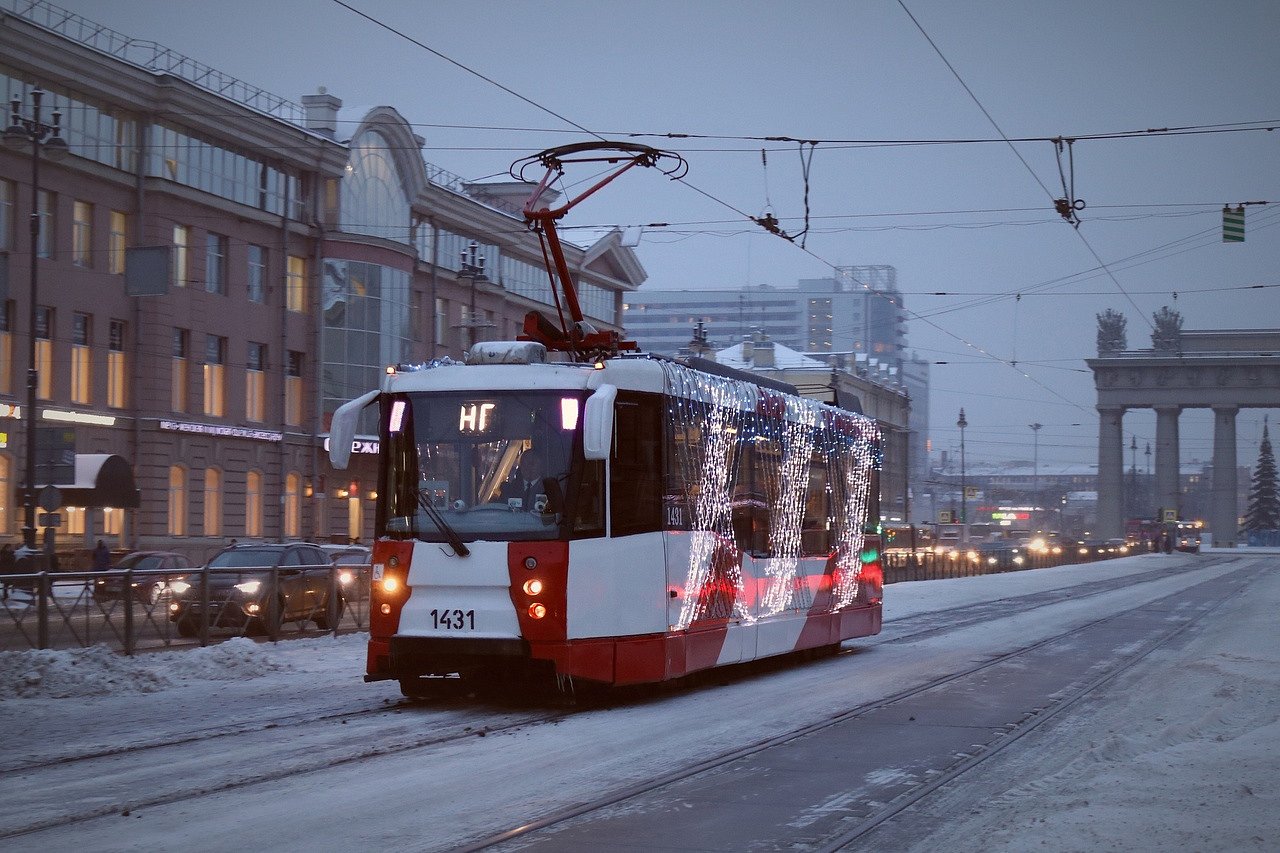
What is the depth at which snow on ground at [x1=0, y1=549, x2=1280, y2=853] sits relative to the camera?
8664mm

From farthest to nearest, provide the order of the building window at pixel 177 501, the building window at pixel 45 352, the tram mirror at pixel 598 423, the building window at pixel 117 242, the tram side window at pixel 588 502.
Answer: the building window at pixel 177 501
the building window at pixel 117 242
the building window at pixel 45 352
the tram side window at pixel 588 502
the tram mirror at pixel 598 423

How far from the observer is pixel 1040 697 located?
1555 cm

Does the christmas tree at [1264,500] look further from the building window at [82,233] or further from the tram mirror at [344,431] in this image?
the tram mirror at [344,431]

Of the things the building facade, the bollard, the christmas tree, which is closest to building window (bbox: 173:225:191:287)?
the building facade

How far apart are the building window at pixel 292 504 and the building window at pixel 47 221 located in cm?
1258

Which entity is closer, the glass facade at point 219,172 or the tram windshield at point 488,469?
the tram windshield at point 488,469

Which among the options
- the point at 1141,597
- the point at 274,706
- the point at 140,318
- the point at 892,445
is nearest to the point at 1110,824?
the point at 274,706

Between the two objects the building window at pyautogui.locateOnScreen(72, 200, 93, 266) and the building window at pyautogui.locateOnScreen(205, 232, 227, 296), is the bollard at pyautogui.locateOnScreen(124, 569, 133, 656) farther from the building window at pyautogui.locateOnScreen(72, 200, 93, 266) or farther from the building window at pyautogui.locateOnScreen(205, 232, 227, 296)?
the building window at pyautogui.locateOnScreen(205, 232, 227, 296)

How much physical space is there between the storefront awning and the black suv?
2013 cm

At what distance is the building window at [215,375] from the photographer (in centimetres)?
4928

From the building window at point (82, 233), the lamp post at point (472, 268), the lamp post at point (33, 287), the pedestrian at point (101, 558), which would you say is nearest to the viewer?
the lamp post at point (33, 287)

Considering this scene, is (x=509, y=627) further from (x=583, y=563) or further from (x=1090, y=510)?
(x=1090, y=510)

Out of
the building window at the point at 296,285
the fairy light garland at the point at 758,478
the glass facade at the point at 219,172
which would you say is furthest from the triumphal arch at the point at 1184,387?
the fairy light garland at the point at 758,478

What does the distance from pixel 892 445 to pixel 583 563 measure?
337 feet
